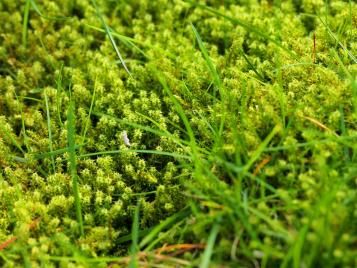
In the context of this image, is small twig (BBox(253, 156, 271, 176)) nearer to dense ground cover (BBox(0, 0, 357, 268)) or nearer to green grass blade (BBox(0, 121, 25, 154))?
dense ground cover (BBox(0, 0, 357, 268))

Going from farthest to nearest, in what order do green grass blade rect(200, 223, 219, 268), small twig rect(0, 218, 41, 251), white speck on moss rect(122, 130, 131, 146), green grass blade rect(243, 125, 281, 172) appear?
white speck on moss rect(122, 130, 131, 146) < small twig rect(0, 218, 41, 251) < green grass blade rect(243, 125, 281, 172) < green grass blade rect(200, 223, 219, 268)

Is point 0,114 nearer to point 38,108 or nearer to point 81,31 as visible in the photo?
point 38,108

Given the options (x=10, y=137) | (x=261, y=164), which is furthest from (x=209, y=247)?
(x=10, y=137)

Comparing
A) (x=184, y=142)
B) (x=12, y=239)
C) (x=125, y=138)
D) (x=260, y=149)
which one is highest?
(x=260, y=149)

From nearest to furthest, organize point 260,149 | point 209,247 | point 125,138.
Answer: point 209,247 < point 260,149 < point 125,138

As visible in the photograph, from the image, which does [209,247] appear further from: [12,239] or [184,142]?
[12,239]

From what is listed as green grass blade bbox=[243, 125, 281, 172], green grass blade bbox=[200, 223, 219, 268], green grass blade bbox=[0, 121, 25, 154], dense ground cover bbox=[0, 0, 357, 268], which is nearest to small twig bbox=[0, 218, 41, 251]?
dense ground cover bbox=[0, 0, 357, 268]

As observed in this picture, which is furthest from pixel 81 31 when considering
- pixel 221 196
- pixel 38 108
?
pixel 221 196
